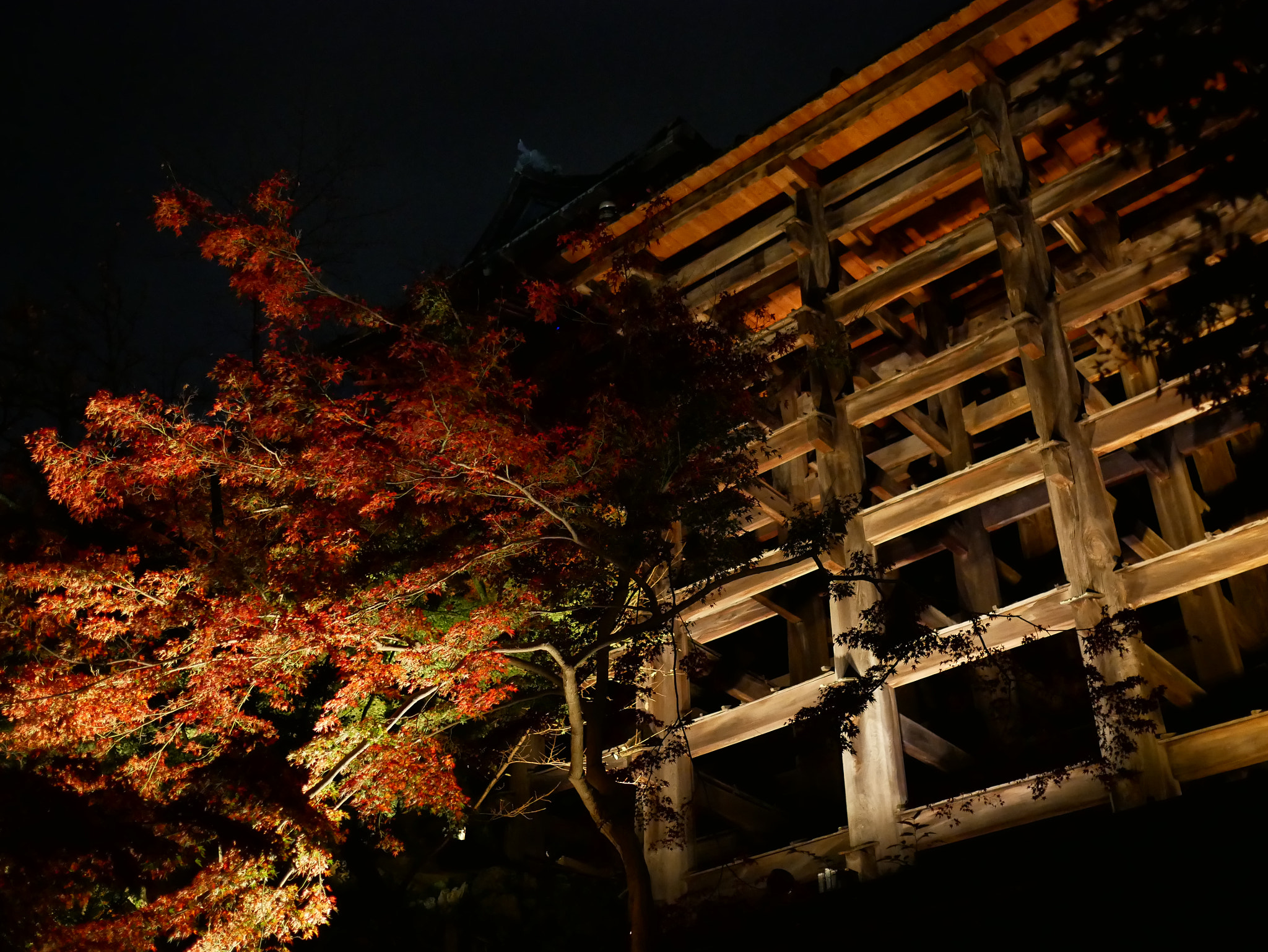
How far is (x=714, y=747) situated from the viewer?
1140 centimetres

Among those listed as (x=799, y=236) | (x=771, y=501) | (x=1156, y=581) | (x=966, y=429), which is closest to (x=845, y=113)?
(x=799, y=236)

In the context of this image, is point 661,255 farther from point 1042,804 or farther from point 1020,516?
point 1042,804

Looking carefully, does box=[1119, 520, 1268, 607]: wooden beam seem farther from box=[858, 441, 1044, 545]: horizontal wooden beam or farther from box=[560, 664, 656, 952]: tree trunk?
box=[560, 664, 656, 952]: tree trunk

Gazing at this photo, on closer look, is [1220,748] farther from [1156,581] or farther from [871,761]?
[871,761]

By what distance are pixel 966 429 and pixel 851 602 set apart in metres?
3.80

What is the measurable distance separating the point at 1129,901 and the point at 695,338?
24.4 ft

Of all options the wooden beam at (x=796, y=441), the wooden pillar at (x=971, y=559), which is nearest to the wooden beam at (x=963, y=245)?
the wooden beam at (x=796, y=441)

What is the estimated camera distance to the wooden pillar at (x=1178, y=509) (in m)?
11.4

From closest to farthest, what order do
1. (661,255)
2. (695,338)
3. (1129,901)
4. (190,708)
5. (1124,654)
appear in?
1. (1129,901)
2. (1124,654)
3. (190,708)
4. (695,338)
5. (661,255)

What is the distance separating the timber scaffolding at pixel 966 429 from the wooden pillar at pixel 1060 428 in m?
0.02

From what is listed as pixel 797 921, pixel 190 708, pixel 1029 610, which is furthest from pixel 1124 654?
pixel 190 708

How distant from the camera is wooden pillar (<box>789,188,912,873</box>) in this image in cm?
974

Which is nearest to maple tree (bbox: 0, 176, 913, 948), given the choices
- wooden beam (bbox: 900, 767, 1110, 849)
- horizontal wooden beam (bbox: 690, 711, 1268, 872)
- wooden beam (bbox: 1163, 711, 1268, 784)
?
horizontal wooden beam (bbox: 690, 711, 1268, 872)

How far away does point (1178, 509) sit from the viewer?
12.1 metres
